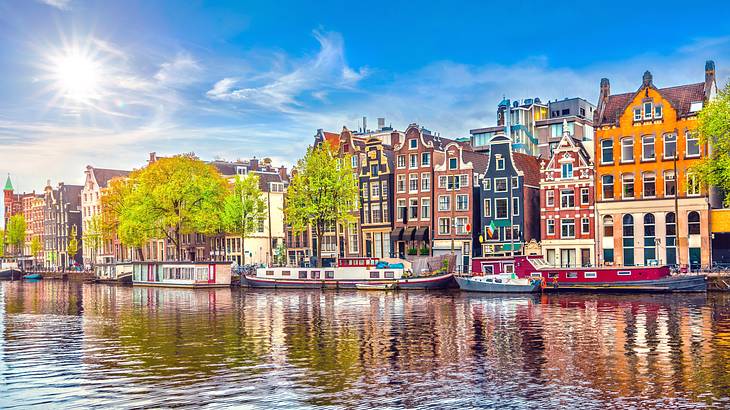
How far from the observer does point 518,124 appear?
480 ft

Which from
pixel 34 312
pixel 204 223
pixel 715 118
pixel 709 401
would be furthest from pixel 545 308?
pixel 204 223

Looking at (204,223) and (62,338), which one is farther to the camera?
(204,223)

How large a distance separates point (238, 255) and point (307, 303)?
63171 mm

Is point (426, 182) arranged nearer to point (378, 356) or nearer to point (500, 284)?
point (500, 284)

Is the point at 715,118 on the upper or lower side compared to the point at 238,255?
upper

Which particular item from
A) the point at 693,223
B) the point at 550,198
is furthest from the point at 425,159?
the point at 693,223

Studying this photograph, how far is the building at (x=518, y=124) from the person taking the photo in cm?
14188

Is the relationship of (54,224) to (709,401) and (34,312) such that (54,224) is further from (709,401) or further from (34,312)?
(709,401)

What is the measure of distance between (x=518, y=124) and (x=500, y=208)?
5280 cm

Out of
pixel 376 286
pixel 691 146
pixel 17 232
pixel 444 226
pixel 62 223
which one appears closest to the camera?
pixel 691 146

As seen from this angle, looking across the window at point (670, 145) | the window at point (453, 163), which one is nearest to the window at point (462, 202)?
the window at point (453, 163)

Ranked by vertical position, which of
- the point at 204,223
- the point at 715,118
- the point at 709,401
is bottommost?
the point at 709,401

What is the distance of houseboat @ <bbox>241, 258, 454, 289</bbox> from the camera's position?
82.9 meters

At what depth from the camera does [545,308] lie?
59.9 meters
